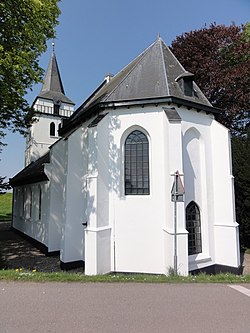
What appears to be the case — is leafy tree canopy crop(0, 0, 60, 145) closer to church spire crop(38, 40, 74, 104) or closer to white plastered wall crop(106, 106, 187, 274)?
white plastered wall crop(106, 106, 187, 274)

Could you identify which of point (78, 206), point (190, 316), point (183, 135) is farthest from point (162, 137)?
point (190, 316)

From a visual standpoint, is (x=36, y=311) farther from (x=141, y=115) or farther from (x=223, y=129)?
(x=223, y=129)

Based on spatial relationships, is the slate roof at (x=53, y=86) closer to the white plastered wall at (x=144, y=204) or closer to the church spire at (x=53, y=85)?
the church spire at (x=53, y=85)

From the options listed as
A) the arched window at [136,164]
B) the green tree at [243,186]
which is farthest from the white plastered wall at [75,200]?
the green tree at [243,186]

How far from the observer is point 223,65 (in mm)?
17656

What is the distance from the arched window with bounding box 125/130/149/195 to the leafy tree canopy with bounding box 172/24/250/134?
9576mm

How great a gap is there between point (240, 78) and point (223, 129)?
8.09 metres

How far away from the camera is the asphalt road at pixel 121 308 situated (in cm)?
341

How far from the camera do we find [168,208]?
336 inches

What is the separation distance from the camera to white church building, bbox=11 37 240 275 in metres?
8.78

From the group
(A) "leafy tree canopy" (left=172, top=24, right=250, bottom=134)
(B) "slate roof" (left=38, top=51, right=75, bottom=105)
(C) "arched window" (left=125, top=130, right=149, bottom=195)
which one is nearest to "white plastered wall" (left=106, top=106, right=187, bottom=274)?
(C) "arched window" (left=125, top=130, right=149, bottom=195)

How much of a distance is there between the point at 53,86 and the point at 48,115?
14.8 feet

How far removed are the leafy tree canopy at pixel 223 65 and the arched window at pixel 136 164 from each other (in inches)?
377

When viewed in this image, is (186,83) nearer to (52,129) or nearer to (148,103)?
(148,103)
